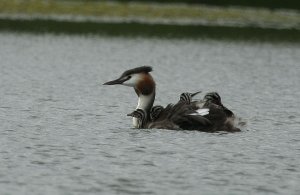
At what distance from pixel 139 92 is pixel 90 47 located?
114 feet

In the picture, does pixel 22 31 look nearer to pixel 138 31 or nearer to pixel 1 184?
pixel 138 31

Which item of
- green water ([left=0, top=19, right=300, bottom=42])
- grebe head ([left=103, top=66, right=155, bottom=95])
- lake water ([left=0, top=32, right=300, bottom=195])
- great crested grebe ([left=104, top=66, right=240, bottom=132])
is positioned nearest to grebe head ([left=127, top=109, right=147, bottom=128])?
great crested grebe ([left=104, top=66, right=240, bottom=132])

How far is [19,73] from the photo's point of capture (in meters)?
41.6

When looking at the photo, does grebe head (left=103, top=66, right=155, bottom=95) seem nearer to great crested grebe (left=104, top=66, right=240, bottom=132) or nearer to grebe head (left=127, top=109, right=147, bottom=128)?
great crested grebe (left=104, top=66, right=240, bottom=132)

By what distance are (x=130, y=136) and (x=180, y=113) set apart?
1.33 meters

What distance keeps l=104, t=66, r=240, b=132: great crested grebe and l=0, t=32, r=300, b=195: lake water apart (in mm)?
308

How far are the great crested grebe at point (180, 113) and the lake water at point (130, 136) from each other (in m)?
0.31

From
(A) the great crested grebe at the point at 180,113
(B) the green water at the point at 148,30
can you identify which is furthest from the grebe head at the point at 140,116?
(B) the green water at the point at 148,30

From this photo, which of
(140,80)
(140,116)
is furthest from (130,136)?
(140,80)

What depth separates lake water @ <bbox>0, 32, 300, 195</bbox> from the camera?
19.1 m

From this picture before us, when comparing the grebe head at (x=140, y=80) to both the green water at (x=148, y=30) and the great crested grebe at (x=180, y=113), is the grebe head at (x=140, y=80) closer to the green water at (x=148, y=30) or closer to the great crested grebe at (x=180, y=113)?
the great crested grebe at (x=180, y=113)

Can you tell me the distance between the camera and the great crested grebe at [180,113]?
24703mm

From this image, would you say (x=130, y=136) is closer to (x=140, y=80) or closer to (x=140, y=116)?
(x=140, y=116)

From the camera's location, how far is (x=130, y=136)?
24312 mm
